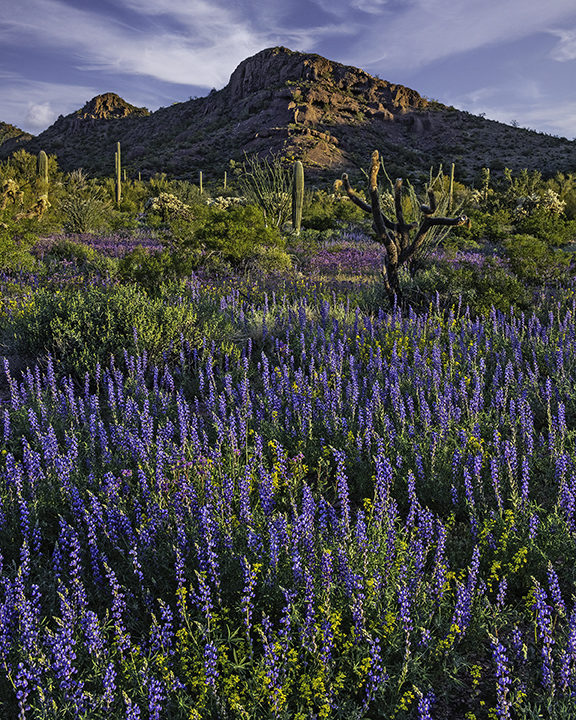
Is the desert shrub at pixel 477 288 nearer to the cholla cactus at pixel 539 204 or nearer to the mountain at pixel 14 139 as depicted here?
the cholla cactus at pixel 539 204

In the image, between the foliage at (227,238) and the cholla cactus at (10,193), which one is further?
the cholla cactus at (10,193)

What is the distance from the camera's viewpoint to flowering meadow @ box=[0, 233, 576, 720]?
1.92m

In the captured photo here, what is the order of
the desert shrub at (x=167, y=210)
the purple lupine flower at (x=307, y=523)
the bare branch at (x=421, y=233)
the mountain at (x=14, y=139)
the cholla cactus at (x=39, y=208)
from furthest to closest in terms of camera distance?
the mountain at (x=14, y=139) < the desert shrub at (x=167, y=210) < the cholla cactus at (x=39, y=208) < the bare branch at (x=421, y=233) < the purple lupine flower at (x=307, y=523)

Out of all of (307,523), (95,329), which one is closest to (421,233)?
(95,329)

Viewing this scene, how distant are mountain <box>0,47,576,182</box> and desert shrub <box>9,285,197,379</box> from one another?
4163cm

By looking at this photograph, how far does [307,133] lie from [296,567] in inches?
2900

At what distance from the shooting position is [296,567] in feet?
6.83

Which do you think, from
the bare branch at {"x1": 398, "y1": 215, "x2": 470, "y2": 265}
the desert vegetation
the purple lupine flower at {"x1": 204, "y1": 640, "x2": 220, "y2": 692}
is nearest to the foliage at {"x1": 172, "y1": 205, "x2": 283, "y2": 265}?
the desert vegetation

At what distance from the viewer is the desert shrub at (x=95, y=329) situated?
576cm

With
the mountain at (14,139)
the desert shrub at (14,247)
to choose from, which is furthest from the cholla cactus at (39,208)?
the mountain at (14,139)

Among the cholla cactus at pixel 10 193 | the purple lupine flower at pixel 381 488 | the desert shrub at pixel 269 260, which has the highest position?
the cholla cactus at pixel 10 193

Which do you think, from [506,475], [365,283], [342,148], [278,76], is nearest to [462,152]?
[342,148]

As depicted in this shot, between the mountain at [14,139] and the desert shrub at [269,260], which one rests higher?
the mountain at [14,139]

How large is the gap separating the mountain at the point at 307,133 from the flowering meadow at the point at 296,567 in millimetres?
44632
